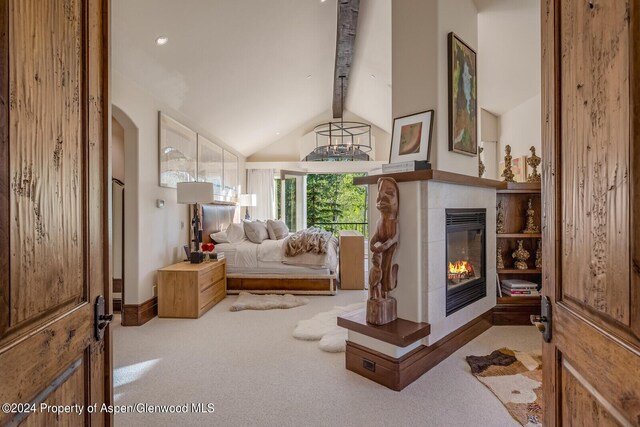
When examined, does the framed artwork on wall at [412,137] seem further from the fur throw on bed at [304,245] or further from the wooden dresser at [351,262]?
the wooden dresser at [351,262]

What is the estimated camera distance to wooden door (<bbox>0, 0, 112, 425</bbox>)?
2.11ft

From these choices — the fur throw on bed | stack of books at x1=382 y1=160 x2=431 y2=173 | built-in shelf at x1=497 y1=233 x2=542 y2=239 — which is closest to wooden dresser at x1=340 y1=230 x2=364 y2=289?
the fur throw on bed

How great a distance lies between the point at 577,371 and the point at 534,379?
6.01ft

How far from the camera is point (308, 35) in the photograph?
445 cm

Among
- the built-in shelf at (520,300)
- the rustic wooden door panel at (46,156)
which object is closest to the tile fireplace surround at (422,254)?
the built-in shelf at (520,300)

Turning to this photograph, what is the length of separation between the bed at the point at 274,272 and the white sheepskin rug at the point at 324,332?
0.89 m

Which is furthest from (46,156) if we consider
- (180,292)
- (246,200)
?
(246,200)

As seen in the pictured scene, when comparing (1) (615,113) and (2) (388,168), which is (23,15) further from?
(2) (388,168)

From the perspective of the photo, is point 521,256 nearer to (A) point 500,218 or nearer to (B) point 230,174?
(A) point 500,218

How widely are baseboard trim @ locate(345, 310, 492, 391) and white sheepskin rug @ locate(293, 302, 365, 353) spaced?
361 mm

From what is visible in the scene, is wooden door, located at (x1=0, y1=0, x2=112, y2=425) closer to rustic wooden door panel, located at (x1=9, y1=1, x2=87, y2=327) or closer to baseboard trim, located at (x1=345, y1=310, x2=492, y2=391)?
rustic wooden door panel, located at (x1=9, y1=1, x2=87, y2=327)

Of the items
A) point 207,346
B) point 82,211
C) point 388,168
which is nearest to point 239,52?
point 388,168

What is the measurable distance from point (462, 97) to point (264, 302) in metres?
3.12

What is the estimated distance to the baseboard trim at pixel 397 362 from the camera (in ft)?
7.11
